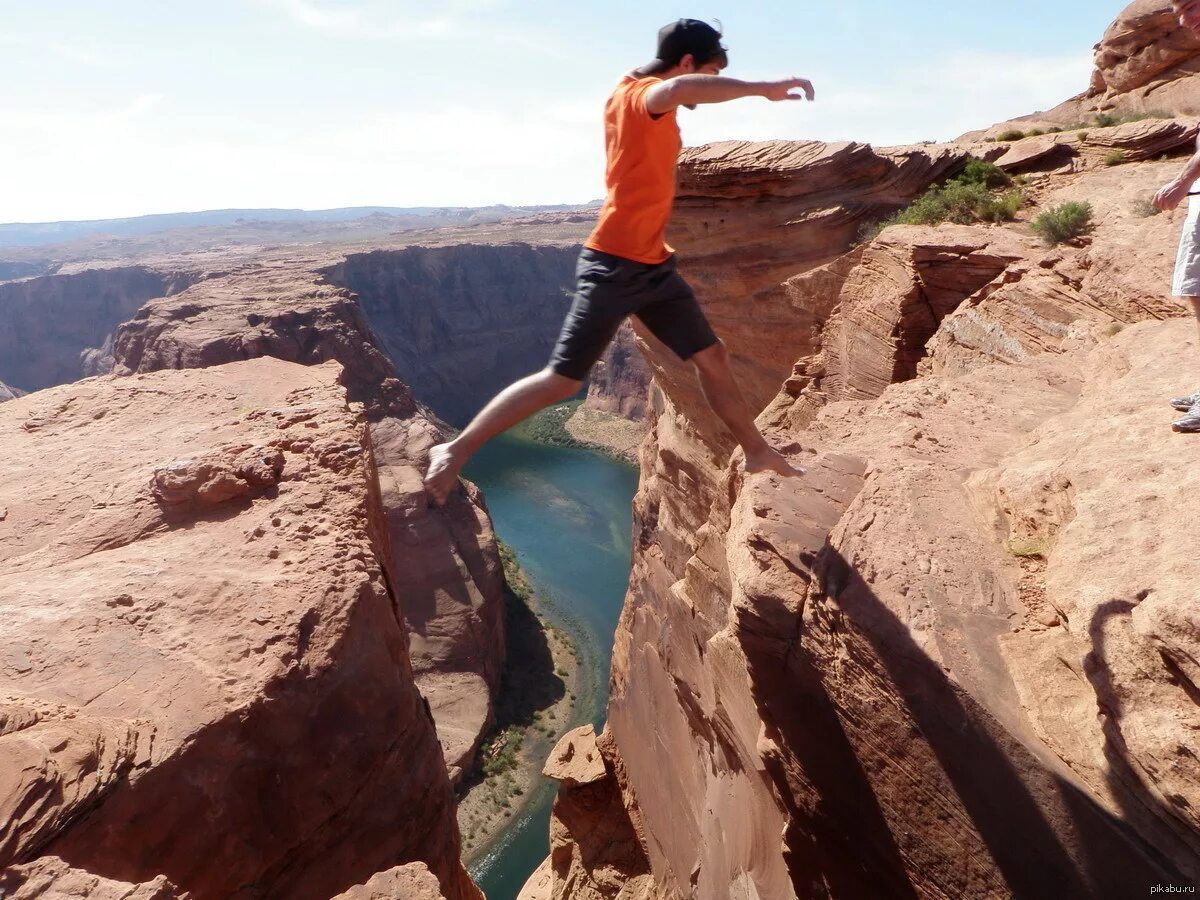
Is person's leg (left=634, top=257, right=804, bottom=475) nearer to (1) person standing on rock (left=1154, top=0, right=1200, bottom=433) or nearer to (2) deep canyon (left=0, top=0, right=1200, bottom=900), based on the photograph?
(2) deep canyon (left=0, top=0, right=1200, bottom=900)

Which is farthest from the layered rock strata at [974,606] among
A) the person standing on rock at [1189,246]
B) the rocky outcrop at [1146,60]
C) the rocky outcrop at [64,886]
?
the rocky outcrop at [1146,60]

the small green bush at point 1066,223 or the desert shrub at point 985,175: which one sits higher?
the desert shrub at point 985,175

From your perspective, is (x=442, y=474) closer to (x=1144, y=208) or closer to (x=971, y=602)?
(x=971, y=602)

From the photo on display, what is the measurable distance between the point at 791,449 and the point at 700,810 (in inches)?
175

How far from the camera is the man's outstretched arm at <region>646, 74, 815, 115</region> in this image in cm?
292

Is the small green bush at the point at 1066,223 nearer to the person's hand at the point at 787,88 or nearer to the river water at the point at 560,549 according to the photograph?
the person's hand at the point at 787,88

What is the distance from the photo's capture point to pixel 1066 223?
23.3 ft

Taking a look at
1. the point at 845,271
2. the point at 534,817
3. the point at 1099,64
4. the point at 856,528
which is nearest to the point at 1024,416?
the point at 856,528

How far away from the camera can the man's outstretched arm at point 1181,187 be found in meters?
3.39

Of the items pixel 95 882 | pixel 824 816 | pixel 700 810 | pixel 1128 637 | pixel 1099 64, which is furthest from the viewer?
pixel 1099 64

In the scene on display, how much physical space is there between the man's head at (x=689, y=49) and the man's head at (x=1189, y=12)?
1.79m

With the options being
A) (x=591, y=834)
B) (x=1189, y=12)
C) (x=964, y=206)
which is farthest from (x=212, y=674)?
(x=591, y=834)

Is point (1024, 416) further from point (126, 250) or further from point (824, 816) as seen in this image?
point (126, 250)

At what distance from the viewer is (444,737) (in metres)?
20.2
